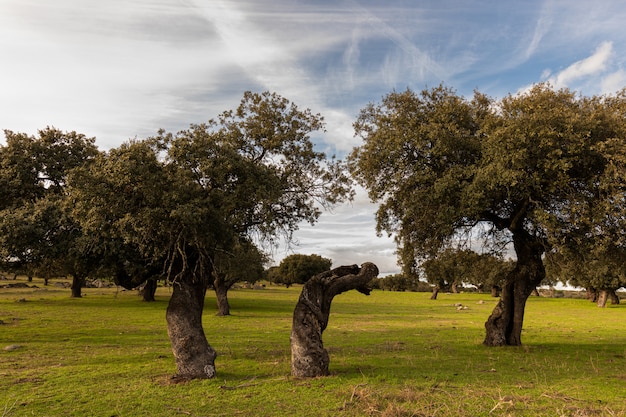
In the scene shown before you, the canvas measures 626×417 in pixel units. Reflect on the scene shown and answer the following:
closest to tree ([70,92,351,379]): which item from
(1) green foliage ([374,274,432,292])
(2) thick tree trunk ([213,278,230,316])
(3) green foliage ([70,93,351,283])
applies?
(3) green foliage ([70,93,351,283])

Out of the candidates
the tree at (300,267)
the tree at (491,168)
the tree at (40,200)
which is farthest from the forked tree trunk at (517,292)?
the tree at (300,267)

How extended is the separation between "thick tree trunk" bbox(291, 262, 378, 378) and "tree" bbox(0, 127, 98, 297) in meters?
9.87

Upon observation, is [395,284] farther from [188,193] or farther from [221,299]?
[188,193]

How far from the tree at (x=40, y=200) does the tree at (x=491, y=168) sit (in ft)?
48.1

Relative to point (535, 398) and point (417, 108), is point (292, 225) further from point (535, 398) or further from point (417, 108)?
point (535, 398)

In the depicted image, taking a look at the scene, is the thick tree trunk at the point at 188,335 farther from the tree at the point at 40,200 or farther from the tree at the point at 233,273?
the tree at the point at 233,273

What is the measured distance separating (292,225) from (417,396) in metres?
10.1

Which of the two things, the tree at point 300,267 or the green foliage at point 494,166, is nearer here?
the green foliage at point 494,166

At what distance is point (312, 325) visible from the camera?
1552 centimetres

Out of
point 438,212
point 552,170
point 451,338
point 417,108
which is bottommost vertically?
point 451,338

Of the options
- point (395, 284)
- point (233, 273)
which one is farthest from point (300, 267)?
point (233, 273)

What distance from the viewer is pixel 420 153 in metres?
21.8

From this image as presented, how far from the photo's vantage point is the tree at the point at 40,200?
63.7 feet

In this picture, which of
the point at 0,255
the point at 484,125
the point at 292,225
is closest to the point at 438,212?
the point at 484,125
